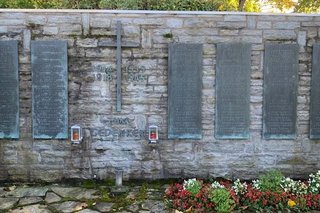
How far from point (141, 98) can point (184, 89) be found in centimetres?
65

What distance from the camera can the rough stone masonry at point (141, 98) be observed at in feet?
19.4

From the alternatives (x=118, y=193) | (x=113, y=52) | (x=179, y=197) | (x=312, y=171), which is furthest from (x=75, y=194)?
(x=312, y=171)

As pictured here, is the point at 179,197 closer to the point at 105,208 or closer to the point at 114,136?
the point at 105,208

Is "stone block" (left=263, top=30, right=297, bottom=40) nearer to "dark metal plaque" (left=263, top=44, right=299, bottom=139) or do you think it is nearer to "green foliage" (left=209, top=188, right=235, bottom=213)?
"dark metal plaque" (left=263, top=44, right=299, bottom=139)

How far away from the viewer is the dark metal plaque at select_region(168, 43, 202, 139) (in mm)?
5953

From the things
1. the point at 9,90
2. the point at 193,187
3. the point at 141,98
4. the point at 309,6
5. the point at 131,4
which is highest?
the point at 309,6

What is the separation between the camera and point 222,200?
4.98 m

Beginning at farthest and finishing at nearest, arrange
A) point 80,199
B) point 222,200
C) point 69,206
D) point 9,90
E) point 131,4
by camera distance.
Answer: point 131,4, point 9,90, point 80,199, point 69,206, point 222,200

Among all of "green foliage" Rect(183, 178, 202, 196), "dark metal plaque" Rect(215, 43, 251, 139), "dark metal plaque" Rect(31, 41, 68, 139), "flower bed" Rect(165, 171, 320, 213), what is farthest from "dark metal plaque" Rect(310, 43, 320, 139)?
"dark metal plaque" Rect(31, 41, 68, 139)

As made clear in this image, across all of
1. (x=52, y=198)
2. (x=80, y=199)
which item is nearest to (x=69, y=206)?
(x=80, y=199)

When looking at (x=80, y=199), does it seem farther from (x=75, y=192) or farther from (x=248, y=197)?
(x=248, y=197)

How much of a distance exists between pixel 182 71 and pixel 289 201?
2310mm

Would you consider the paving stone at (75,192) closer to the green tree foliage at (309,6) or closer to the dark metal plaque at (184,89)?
the dark metal plaque at (184,89)

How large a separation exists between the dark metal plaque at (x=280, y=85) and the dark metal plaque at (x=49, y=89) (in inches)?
117
